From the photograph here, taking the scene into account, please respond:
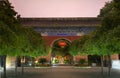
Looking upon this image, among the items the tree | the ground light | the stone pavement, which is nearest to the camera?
the tree

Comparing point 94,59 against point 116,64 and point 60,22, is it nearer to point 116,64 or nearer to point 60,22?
point 116,64

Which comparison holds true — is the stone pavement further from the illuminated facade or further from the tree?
the illuminated facade

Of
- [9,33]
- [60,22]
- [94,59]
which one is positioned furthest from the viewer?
[94,59]

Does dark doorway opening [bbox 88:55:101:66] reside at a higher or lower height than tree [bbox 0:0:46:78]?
lower

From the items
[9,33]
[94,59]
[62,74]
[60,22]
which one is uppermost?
[60,22]

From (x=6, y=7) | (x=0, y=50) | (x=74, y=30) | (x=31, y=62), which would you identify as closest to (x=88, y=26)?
(x=74, y=30)

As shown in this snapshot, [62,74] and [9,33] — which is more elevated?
[9,33]

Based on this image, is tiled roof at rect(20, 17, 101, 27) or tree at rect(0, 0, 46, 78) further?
tiled roof at rect(20, 17, 101, 27)

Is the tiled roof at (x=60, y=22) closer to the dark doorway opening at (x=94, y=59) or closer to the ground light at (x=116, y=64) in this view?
the dark doorway opening at (x=94, y=59)

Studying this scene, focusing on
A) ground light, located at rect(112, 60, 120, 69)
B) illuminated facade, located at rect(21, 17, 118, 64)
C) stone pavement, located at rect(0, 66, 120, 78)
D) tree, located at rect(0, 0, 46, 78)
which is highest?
illuminated facade, located at rect(21, 17, 118, 64)

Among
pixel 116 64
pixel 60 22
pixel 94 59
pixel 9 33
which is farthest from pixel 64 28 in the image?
pixel 9 33

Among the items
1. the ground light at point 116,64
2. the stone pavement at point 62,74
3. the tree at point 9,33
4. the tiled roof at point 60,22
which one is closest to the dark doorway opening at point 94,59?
the ground light at point 116,64

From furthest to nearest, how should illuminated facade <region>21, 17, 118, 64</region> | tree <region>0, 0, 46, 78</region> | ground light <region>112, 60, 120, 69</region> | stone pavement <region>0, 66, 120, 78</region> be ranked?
1. illuminated facade <region>21, 17, 118, 64</region>
2. ground light <region>112, 60, 120, 69</region>
3. stone pavement <region>0, 66, 120, 78</region>
4. tree <region>0, 0, 46, 78</region>

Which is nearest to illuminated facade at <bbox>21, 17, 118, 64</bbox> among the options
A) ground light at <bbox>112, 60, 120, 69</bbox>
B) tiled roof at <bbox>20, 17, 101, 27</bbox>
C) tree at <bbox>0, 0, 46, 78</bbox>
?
tiled roof at <bbox>20, 17, 101, 27</bbox>
